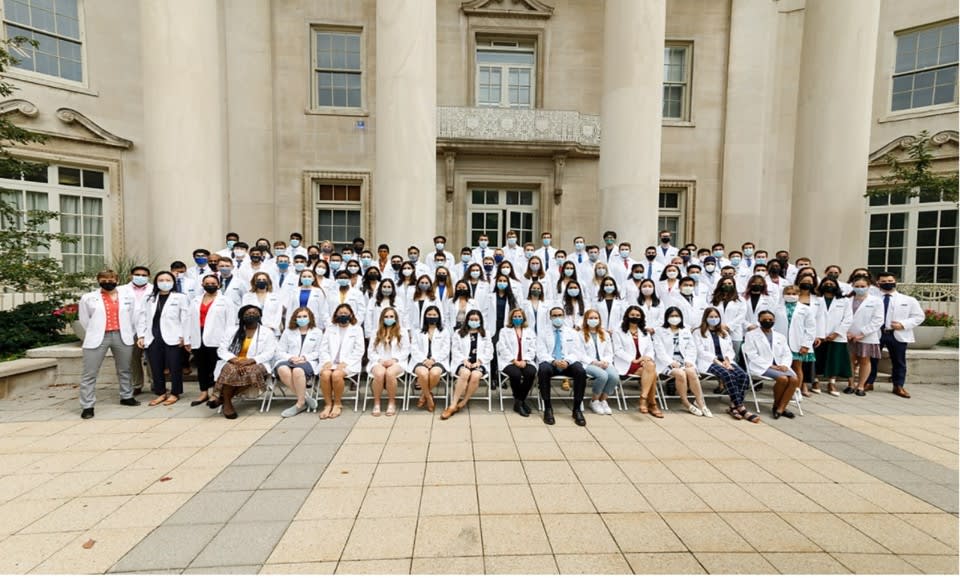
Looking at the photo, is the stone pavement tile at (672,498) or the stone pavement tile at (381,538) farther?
the stone pavement tile at (672,498)

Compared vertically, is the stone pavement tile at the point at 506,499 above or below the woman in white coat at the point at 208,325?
below

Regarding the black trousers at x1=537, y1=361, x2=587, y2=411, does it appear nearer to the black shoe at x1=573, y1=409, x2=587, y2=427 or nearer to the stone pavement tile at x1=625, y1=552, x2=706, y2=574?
the black shoe at x1=573, y1=409, x2=587, y2=427

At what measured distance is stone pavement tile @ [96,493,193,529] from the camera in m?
3.56

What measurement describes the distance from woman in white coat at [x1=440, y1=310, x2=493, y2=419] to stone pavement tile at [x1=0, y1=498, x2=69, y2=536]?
4159mm

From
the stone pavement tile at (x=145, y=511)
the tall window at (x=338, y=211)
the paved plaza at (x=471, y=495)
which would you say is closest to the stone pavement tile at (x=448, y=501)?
the paved plaza at (x=471, y=495)

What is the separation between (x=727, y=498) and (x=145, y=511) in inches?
205

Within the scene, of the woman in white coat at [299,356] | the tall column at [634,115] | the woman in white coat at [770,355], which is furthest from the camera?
the tall column at [634,115]

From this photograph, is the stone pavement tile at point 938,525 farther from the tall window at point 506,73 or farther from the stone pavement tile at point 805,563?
the tall window at point 506,73

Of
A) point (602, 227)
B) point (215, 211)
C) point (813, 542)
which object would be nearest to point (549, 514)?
point (813, 542)

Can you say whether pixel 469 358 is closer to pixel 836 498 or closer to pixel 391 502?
pixel 391 502

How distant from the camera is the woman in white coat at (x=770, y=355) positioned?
21.5ft

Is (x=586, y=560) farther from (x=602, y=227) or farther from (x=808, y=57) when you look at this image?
(x=808, y=57)

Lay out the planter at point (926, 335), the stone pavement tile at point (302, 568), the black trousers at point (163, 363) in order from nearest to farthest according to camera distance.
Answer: the stone pavement tile at point (302, 568) < the black trousers at point (163, 363) < the planter at point (926, 335)

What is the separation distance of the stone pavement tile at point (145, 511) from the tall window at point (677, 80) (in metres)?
17.8
